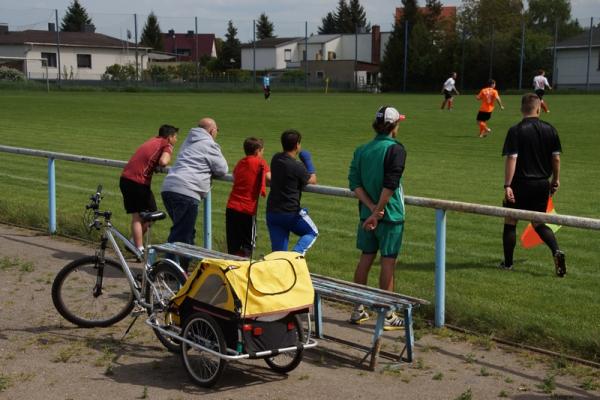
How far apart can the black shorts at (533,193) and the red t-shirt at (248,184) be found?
2.82 m

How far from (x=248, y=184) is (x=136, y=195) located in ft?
6.53

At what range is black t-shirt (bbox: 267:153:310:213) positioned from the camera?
7266 millimetres

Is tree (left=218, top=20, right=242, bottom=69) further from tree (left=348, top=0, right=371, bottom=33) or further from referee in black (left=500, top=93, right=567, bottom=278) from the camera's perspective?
referee in black (left=500, top=93, right=567, bottom=278)

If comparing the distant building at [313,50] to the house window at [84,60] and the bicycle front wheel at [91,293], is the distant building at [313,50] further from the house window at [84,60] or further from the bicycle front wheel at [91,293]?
the bicycle front wheel at [91,293]

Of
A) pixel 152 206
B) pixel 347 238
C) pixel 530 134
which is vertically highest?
pixel 530 134

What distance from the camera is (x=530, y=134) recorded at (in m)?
8.84

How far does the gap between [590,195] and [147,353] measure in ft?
33.7

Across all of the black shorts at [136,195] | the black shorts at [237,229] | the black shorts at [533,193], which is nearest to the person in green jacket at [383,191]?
the black shorts at [237,229]

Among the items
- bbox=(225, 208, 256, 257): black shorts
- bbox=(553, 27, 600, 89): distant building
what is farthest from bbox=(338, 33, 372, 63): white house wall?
bbox=(225, 208, 256, 257): black shorts

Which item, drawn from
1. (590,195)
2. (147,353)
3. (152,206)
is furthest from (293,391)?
(590,195)

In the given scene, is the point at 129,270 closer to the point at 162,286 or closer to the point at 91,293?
the point at 162,286

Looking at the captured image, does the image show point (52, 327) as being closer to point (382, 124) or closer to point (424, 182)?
point (382, 124)

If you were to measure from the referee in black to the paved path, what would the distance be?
2.60 meters

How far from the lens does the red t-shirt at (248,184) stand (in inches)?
303
